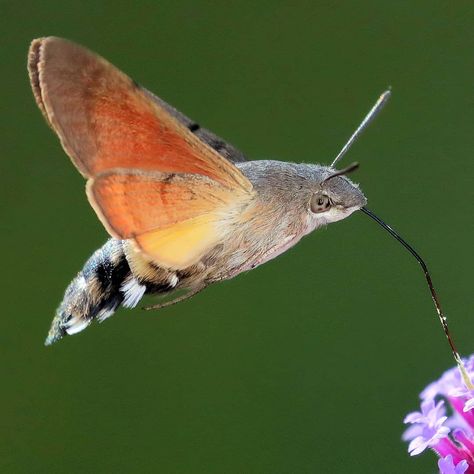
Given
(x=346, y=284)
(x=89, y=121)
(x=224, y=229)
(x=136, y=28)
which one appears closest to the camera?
(x=89, y=121)

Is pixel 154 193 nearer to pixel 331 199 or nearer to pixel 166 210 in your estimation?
pixel 166 210

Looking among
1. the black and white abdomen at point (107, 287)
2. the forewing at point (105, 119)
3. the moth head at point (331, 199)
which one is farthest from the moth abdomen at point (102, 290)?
the moth head at point (331, 199)

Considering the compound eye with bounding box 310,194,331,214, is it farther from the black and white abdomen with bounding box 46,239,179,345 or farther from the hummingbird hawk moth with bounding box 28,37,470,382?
the black and white abdomen with bounding box 46,239,179,345

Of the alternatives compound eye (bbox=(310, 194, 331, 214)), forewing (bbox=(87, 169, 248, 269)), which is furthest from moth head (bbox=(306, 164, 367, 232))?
forewing (bbox=(87, 169, 248, 269))

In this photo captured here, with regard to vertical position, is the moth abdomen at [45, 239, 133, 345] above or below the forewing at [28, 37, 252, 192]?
below

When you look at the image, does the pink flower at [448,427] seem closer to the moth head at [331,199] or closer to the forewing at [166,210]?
the moth head at [331,199]

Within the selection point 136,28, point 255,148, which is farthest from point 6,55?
point 255,148

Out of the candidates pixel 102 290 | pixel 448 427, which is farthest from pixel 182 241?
pixel 448 427

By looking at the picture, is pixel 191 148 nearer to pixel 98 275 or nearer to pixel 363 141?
pixel 98 275
